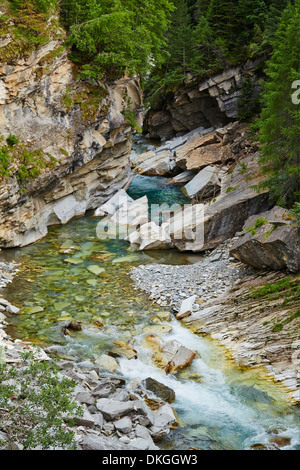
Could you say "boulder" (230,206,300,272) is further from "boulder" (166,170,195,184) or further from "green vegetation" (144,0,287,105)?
"green vegetation" (144,0,287,105)

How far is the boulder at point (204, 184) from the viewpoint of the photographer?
2743 centimetres

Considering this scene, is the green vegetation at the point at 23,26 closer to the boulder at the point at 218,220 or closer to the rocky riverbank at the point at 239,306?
the boulder at the point at 218,220

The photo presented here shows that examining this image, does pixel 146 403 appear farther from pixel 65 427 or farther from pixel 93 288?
pixel 93 288

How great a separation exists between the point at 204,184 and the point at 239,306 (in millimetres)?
15568

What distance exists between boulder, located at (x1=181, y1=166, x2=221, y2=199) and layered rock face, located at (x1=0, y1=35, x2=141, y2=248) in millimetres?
5889

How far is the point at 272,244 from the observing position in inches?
539

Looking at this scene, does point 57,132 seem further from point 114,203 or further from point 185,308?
point 185,308

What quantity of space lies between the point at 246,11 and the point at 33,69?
25310 mm

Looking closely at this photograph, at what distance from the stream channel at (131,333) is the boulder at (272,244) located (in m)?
3.74

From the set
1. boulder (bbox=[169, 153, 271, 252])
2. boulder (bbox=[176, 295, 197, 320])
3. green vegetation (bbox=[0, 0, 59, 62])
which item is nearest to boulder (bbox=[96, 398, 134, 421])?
boulder (bbox=[176, 295, 197, 320])

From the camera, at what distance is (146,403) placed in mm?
10180

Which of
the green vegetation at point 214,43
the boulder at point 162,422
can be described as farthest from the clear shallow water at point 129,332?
→ the green vegetation at point 214,43

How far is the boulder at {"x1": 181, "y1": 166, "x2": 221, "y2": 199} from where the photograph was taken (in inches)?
1080
